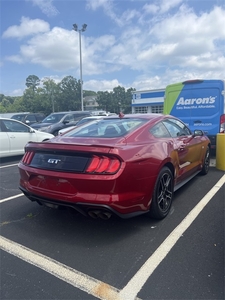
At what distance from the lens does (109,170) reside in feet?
8.66

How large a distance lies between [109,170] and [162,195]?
1090 millimetres

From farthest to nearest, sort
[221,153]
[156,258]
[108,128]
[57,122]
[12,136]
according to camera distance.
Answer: [57,122] → [12,136] → [221,153] → [108,128] → [156,258]

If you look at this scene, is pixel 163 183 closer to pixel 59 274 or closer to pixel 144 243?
pixel 144 243

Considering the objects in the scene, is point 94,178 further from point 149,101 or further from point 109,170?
point 149,101

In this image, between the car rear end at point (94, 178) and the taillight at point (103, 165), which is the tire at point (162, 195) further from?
the taillight at point (103, 165)

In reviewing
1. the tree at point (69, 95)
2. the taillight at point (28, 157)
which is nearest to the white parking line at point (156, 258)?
the taillight at point (28, 157)

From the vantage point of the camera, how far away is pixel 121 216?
8.96 ft

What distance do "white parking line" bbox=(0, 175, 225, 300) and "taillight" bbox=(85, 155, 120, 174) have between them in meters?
0.98

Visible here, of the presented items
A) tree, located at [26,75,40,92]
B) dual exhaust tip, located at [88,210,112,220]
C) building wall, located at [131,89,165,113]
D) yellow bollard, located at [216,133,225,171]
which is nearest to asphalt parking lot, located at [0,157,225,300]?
dual exhaust tip, located at [88,210,112,220]

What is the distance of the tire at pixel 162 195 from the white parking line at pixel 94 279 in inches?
12.1

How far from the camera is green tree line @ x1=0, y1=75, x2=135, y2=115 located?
266 feet

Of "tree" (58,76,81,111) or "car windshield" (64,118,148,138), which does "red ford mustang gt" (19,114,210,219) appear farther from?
"tree" (58,76,81,111)

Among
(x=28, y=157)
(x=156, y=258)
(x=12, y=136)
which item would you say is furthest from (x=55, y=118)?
(x=156, y=258)

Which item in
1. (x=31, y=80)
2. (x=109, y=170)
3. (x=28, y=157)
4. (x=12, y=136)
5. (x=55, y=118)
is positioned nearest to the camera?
(x=109, y=170)
